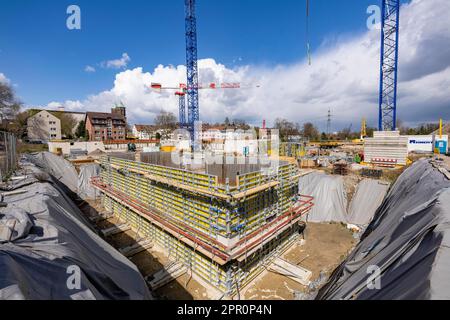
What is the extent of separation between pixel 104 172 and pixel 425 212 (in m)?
15.9

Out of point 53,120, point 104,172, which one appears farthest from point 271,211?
point 53,120

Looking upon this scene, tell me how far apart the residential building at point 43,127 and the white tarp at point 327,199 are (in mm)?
58212

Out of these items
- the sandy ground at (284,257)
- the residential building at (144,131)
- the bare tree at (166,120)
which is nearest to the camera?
the sandy ground at (284,257)

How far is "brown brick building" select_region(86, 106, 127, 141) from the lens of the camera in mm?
54656

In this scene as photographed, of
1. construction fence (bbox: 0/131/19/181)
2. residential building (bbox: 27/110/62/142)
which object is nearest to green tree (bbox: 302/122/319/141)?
construction fence (bbox: 0/131/19/181)

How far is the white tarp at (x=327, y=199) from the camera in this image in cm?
1196

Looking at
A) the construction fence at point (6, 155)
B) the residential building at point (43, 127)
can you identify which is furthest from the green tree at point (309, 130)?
the residential building at point (43, 127)

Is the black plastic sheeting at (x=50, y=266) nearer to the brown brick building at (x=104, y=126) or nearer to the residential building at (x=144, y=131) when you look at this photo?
the brown brick building at (x=104, y=126)

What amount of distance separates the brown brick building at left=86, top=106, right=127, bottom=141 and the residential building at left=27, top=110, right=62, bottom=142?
23.8 feet

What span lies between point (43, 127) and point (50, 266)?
6517 centimetres

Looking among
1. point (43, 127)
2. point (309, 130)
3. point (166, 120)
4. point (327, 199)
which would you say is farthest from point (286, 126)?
point (43, 127)

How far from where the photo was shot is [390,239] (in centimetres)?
457

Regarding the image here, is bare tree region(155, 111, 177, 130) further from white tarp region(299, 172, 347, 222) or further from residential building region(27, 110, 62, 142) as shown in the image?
white tarp region(299, 172, 347, 222)
